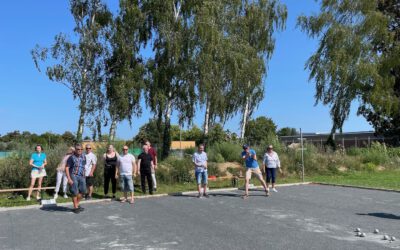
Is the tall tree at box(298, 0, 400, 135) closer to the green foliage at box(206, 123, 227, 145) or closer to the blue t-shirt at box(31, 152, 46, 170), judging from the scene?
the green foliage at box(206, 123, 227, 145)

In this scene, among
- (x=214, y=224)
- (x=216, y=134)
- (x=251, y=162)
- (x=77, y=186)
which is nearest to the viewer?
(x=214, y=224)

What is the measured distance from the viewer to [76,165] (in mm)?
11172

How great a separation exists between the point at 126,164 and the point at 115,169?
45.6 inches

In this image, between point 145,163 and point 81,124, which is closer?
point 145,163

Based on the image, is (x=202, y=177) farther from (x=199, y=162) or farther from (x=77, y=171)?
(x=77, y=171)

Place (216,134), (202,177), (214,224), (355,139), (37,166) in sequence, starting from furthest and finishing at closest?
(355,139) → (216,134) → (202,177) → (37,166) → (214,224)

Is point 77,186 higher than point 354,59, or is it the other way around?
point 354,59

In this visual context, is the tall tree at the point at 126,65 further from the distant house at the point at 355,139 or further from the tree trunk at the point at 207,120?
the distant house at the point at 355,139

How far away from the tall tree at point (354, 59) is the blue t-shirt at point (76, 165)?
23.2m

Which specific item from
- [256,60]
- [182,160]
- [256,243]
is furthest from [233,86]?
[256,243]

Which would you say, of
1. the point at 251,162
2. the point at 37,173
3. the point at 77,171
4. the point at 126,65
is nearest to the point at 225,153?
the point at 126,65

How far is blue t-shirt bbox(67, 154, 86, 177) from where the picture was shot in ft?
36.6

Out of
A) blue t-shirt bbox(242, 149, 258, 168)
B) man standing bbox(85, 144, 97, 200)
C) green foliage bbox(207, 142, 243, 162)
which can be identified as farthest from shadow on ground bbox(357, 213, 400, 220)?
green foliage bbox(207, 142, 243, 162)

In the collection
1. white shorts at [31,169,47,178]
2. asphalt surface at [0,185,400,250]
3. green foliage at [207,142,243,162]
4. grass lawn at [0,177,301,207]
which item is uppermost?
green foliage at [207,142,243,162]
